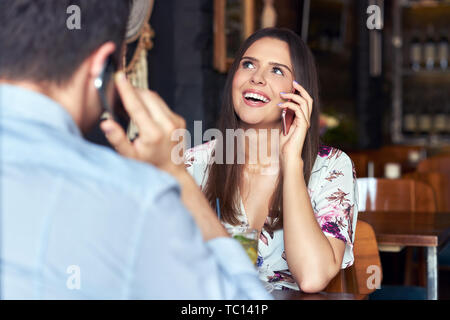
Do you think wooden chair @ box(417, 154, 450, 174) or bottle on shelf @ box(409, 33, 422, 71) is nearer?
wooden chair @ box(417, 154, 450, 174)

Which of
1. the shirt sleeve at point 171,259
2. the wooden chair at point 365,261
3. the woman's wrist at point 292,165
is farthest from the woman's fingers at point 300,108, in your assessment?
the shirt sleeve at point 171,259

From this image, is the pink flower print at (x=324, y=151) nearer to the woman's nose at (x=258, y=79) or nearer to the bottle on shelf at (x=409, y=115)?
the woman's nose at (x=258, y=79)

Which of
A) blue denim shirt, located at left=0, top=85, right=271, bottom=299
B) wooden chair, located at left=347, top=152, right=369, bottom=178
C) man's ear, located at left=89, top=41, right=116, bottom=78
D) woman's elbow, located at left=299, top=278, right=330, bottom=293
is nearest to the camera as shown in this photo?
blue denim shirt, located at left=0, top=85, right=271, bottom=299

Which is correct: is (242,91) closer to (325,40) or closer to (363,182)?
(363,182)

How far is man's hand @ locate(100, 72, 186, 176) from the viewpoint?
2.81ft

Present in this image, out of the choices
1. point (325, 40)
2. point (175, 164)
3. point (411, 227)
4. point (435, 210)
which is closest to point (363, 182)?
point (435, 210)

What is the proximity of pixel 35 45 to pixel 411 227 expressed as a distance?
193 centimetres

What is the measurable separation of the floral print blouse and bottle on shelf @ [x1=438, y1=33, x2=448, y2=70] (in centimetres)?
535

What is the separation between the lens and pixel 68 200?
0.68 meters

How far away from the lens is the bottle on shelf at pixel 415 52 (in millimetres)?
6805

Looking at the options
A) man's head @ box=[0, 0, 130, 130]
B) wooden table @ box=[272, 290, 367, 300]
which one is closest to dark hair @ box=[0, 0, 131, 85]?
man's head @ box=[0, 0, 130, 130]

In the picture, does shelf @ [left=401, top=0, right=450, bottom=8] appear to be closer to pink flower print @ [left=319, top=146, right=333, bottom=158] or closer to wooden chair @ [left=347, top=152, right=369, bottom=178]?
wooden chair @ [left=347, top=152, right=369, bottom=178]

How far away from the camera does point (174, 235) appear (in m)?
0.68

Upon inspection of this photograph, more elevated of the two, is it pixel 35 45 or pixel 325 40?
pixel 325 40
